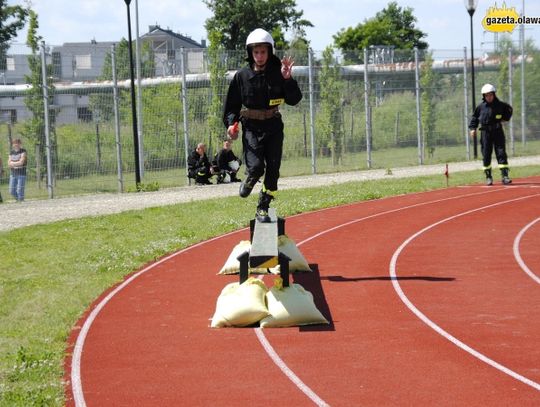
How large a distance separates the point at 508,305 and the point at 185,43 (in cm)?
10425

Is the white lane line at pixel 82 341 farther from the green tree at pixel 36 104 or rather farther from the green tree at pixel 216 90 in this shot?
the green tree at pixel 216 90

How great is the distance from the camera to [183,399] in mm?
7383

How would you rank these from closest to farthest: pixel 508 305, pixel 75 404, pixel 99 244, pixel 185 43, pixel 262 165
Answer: pixel 75 404
pixel 508 305
pixel 262 165
pixel 99 244
pixel 185 43

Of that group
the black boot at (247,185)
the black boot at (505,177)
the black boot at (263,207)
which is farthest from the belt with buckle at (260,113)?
the black boot at (505,177)

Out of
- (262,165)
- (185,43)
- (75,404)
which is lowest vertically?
(75,404)

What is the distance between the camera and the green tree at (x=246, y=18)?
76.1 m

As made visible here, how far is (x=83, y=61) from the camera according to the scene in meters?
26.4

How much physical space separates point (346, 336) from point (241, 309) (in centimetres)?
108

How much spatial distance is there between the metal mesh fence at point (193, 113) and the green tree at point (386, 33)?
54.9m

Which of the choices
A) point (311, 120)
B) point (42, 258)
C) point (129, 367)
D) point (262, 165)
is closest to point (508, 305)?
point (262, 165)

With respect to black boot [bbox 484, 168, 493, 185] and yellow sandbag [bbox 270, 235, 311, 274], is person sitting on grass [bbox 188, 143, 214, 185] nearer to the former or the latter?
black boot [bbox 484, 168, 493, 185]

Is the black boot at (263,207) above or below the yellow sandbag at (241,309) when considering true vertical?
above

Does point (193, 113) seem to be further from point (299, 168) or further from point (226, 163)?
point (299, 168)

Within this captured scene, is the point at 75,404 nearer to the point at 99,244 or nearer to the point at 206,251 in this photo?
the point at 206,251
